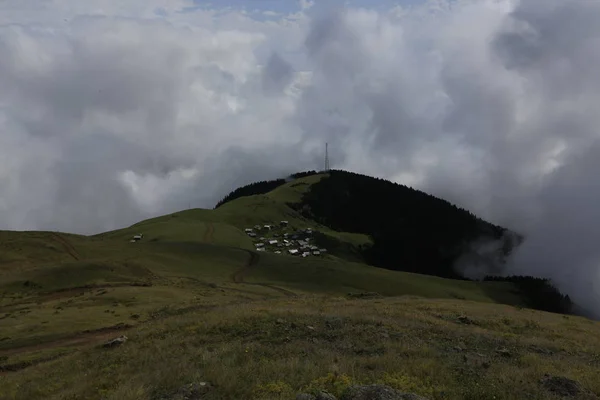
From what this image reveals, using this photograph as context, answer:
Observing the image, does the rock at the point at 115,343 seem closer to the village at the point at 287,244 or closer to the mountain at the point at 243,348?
the mountain at the point at 243,348

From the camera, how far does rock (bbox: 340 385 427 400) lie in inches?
589

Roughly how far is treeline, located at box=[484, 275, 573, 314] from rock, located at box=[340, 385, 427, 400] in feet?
522

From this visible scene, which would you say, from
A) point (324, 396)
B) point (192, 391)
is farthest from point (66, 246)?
point (324, 396)

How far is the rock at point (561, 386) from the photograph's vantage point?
17.6 m

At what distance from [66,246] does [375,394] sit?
9441cm

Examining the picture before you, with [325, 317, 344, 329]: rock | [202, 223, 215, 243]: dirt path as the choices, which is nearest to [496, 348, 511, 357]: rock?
[325, 317, 344, 329]: rock

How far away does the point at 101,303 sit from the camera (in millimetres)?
50094

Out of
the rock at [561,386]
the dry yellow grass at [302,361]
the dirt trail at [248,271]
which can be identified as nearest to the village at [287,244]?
the dirt trail at [248,271]

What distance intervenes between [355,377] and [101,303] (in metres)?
38.5

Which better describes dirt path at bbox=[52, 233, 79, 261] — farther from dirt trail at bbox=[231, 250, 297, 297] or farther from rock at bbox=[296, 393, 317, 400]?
rock at bbox=[296, 393, 317, 400]

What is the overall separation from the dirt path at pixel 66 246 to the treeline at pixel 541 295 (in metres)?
128

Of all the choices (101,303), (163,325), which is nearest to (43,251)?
(101,303)

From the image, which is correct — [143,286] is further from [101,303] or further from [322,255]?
[322,255]

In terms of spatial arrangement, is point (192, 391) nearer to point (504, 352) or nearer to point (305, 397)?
point (305, 397)
